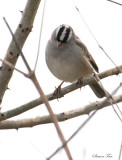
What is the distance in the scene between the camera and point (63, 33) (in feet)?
21.9

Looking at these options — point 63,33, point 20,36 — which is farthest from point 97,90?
point 20,36

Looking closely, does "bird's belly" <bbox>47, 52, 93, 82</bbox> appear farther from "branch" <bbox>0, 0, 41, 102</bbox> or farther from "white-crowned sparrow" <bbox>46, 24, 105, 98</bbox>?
"branch" <bbox>0, 0, 41, 102</bbox>

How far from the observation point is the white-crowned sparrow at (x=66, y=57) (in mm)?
6531

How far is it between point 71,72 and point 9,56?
2.00m

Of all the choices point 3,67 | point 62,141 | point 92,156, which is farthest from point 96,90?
point 62,141

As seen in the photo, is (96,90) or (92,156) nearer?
(92,156)

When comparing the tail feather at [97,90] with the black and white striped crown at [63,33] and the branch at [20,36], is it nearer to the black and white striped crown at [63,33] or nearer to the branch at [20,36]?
the black and white striped crown at [63,33]

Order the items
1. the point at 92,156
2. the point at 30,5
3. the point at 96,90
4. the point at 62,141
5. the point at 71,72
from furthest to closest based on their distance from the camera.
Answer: the point at 96,90 → the point at 71,72 → the point at 92,156 → the point at 30,5 → the point at 62,141

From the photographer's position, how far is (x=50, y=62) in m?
6.62

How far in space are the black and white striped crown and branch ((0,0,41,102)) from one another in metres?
1.96

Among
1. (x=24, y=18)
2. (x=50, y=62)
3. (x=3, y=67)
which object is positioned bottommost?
(x=3, y=67)

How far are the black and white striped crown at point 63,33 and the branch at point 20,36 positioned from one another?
77.0 inches

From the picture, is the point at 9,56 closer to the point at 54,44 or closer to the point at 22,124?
the point at 22,124

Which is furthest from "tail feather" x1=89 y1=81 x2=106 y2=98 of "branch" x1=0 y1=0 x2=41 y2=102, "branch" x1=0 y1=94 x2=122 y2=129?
"branch" x1=0 y1=0 x2=41 y2=102
